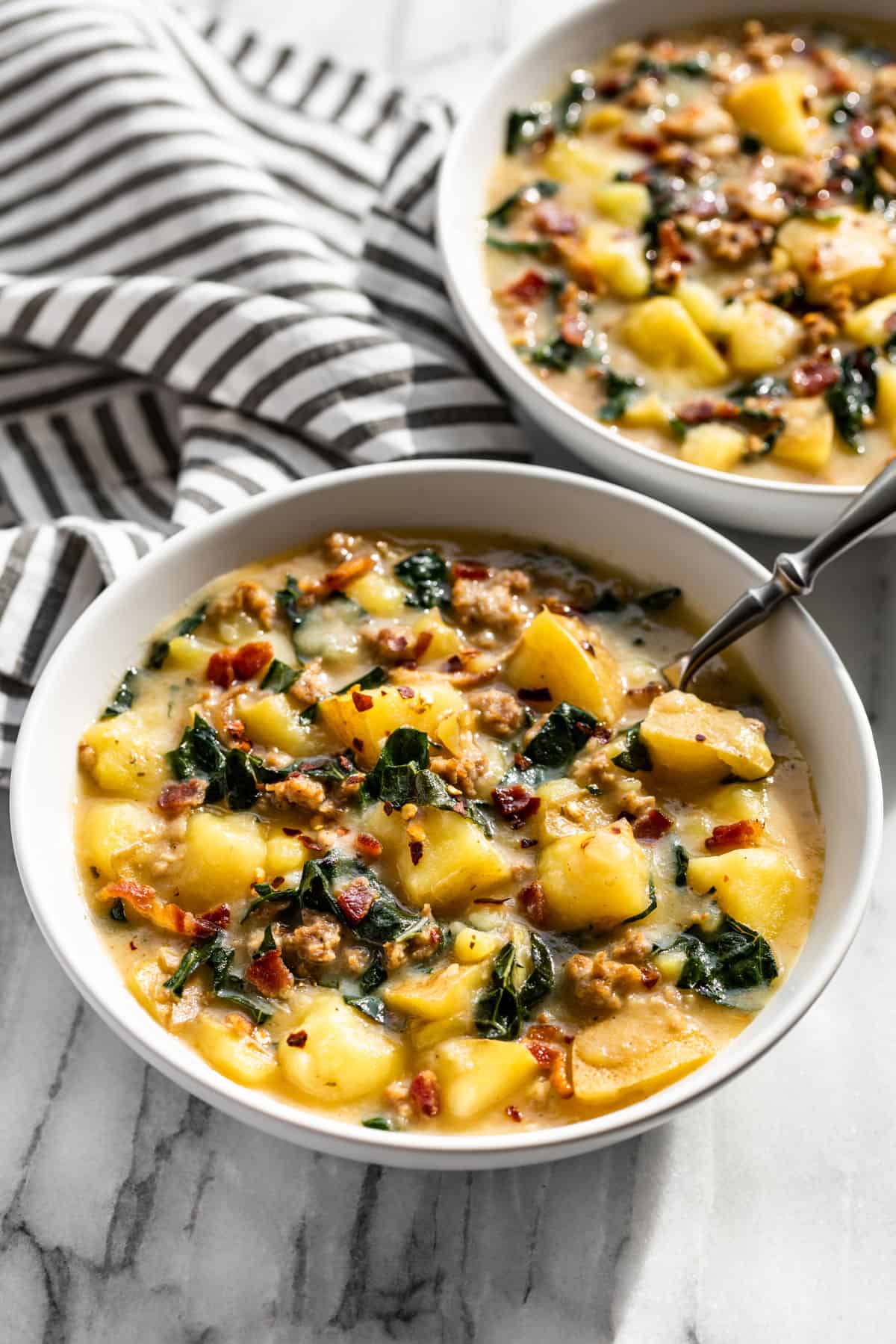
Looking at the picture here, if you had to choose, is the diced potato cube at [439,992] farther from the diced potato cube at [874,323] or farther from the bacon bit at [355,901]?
the diced potato cube at [874,323]

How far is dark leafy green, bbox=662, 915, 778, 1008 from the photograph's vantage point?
3018mm

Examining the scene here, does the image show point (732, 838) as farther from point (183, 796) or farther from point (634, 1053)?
point (183, 796)

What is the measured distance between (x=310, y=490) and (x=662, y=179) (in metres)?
1.82

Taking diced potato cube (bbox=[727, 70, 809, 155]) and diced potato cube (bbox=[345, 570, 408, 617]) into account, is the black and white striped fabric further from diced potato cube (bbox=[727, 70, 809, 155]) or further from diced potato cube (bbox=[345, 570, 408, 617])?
diced potato cube (bbox=[727, 70, 809, 155])

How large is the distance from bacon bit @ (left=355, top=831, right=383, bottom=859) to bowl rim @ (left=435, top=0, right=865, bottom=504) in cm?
134

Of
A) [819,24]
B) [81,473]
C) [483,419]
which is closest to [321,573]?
[483,419]

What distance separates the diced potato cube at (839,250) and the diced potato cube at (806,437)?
1.42ft

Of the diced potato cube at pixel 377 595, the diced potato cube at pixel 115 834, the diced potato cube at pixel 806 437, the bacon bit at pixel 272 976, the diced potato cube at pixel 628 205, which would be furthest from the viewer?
the diced potato cube at pixel 628 205

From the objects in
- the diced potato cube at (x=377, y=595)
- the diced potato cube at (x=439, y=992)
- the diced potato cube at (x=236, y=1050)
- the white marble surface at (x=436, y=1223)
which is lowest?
the white marble surface at (x=436, y=1223)

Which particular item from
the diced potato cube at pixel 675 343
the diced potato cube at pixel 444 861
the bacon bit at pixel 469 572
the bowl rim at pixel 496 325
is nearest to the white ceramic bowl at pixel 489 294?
the bowl rim at pixel 496 325

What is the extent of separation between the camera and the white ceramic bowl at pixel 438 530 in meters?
2.75

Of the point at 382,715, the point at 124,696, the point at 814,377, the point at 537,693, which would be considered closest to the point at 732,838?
the point at 537,693

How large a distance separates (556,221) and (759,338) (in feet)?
2.67

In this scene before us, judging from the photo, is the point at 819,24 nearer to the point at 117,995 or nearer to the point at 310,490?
the point at 310,490
